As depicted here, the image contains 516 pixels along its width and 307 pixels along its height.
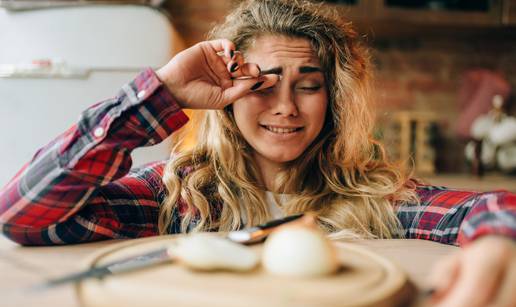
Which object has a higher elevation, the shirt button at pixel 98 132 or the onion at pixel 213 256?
the shirt button at pixel 98 132

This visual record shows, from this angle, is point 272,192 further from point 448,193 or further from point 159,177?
point 448,193

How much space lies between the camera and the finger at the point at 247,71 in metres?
1.18

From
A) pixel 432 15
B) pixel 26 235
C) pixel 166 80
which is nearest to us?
pixel 26 235

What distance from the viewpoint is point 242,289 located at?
1.82ft

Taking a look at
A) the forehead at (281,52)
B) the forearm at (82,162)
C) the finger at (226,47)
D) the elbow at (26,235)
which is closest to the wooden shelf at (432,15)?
the forehead at (281,52)

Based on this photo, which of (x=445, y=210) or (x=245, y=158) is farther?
(x=245, y=158)

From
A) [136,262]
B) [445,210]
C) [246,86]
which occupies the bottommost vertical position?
[445,210]

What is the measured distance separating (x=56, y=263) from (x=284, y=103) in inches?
24.0

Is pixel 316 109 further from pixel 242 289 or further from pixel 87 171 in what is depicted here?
pixel 242 289

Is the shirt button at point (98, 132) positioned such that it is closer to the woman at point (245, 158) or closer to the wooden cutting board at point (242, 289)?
the woman at point (245, 158)

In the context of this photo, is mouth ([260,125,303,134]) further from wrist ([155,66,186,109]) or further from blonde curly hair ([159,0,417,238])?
wrist ([155,66,186,109])

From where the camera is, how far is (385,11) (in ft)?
8.48

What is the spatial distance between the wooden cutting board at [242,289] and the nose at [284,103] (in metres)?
0.62

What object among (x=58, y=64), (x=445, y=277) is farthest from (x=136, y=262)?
(x=58, y=64)
